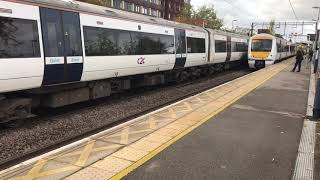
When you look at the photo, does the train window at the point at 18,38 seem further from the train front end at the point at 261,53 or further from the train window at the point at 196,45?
the train front end at the point at 261,53

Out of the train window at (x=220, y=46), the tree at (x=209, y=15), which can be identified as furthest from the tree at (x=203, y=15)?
the train window at (x=220, y=46)

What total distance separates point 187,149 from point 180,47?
11.8 meters

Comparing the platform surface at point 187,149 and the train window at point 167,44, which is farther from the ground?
the train window at point 167,44

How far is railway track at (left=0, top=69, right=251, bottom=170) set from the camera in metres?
7.10

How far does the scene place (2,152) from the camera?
6.93 meters

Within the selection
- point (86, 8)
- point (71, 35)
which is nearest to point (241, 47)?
point (86, 8)

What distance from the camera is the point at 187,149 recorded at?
6547 millimetres

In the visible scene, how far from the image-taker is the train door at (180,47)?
1758 centimetres

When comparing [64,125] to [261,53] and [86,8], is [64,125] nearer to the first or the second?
[86,8]

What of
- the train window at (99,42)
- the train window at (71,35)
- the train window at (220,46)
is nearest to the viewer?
the train window at (71,35)

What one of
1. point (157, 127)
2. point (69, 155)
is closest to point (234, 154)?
point (157, 127)

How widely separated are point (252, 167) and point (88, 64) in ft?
21.1

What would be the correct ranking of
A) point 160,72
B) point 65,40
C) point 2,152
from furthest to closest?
point 160,72, point 65,40, point 2,152

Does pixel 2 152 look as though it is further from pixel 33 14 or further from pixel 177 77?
pixel 177 77
